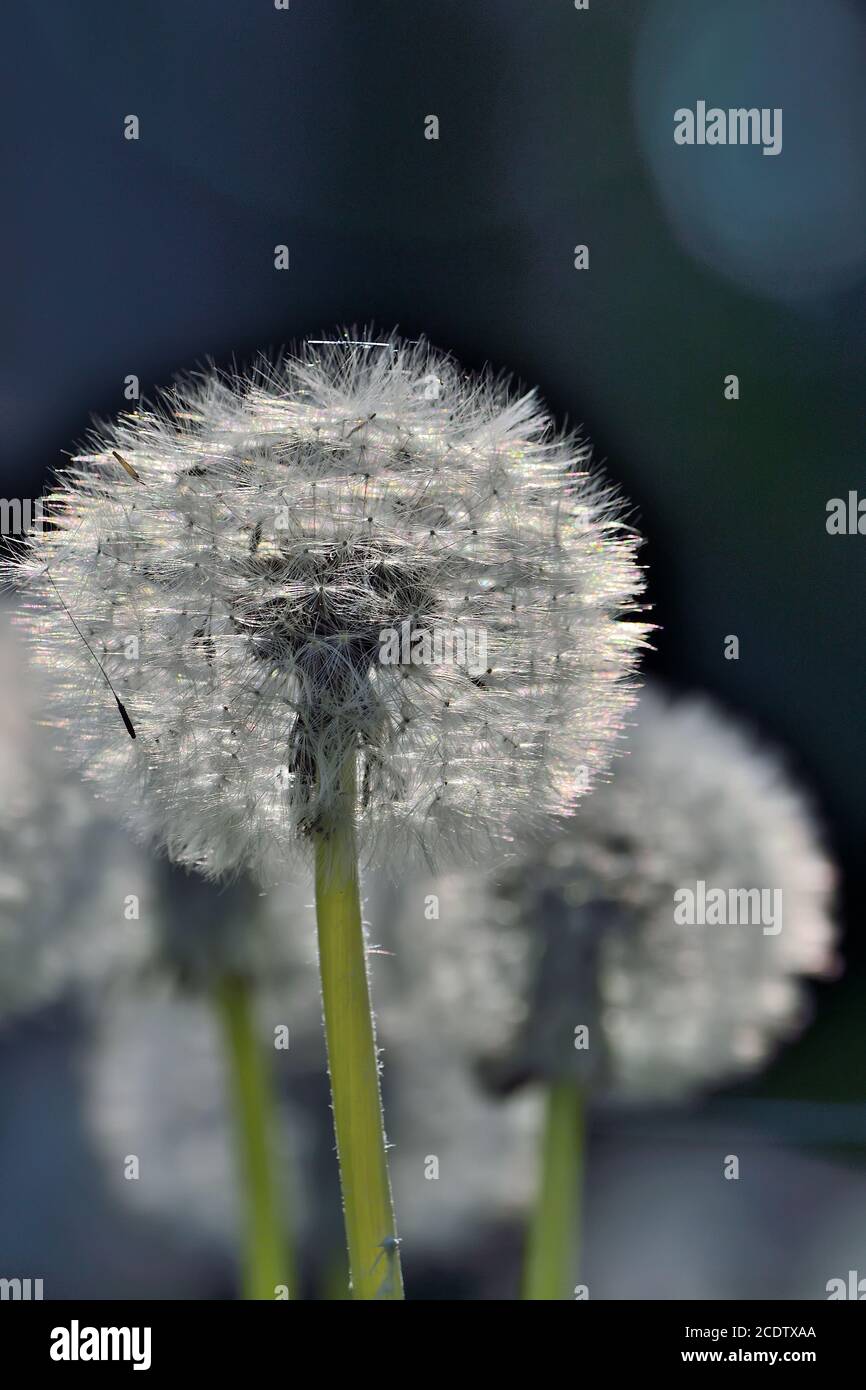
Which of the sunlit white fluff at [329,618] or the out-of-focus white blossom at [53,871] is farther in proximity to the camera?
the out-of-focus white blossom at [53,871]

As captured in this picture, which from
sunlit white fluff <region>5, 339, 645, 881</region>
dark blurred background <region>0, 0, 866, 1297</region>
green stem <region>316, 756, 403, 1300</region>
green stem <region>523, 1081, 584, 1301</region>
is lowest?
green stem <region>523, 1081, 584, 1301</region>

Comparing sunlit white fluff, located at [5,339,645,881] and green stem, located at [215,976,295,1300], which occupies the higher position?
sunlit white fluff, located at [5,339,645,881]

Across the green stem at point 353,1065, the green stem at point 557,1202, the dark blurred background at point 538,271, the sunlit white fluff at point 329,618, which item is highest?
the dark blurred background at point 538,271

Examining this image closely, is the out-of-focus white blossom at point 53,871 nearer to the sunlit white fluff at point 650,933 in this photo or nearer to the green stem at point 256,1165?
the green stem at point 256,1165

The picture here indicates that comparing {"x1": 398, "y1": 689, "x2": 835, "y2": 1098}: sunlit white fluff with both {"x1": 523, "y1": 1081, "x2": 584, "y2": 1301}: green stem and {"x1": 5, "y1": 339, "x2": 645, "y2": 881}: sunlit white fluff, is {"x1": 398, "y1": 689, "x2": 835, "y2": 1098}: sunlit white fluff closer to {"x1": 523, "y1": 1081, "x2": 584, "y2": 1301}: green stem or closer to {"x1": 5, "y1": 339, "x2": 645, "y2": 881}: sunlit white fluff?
{"x1": 523, "y1": 1081, "x2": 584, "y2": 1301}: green stem

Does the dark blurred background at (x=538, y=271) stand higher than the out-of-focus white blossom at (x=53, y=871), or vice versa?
the dark blurred background at (x=538, y=271)

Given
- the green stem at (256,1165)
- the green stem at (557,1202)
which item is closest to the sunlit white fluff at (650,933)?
the green stem at (557,1202)

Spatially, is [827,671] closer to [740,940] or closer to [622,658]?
[740,940]

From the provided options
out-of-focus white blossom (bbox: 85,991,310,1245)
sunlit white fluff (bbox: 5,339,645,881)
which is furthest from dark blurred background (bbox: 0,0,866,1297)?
sunlit white fluff (bbox: 5,339,645,881)
